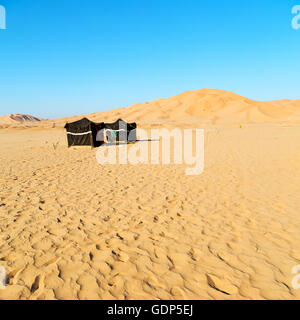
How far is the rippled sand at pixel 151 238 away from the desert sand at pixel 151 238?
0.6 inches

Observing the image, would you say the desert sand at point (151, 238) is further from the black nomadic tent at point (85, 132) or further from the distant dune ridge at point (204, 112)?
the distant dune ridge at point (204, 112)

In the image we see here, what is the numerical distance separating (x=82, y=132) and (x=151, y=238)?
46.7 ft

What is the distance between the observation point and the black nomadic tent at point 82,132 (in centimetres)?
1636

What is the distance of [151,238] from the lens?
383cm

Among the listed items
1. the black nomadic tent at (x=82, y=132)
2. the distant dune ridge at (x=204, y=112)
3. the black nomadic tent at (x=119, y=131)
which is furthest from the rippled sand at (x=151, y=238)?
the distant dune ridge at (x=204, y=112)

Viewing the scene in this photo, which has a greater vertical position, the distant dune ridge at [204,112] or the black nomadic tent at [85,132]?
the distant dune ridge at [204,112]

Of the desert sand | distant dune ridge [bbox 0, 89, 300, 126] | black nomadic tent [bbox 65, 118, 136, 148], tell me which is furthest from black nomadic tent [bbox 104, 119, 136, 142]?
distant dune ridge [bbox 0, 89, 300, 126]

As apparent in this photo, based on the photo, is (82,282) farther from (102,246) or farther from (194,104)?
(194,104)

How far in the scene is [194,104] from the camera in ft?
232

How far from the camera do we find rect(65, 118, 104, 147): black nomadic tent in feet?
53.7

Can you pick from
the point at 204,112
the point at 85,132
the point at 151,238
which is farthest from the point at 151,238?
the point at 204,112

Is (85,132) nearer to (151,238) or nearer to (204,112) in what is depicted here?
(151,238)

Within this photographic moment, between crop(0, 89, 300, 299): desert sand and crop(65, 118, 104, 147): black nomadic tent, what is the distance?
9.43 meters

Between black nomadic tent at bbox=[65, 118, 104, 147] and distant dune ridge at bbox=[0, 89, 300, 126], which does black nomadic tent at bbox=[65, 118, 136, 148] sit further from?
distant dune ridge at bbox=[0, 89, 300, 126]
